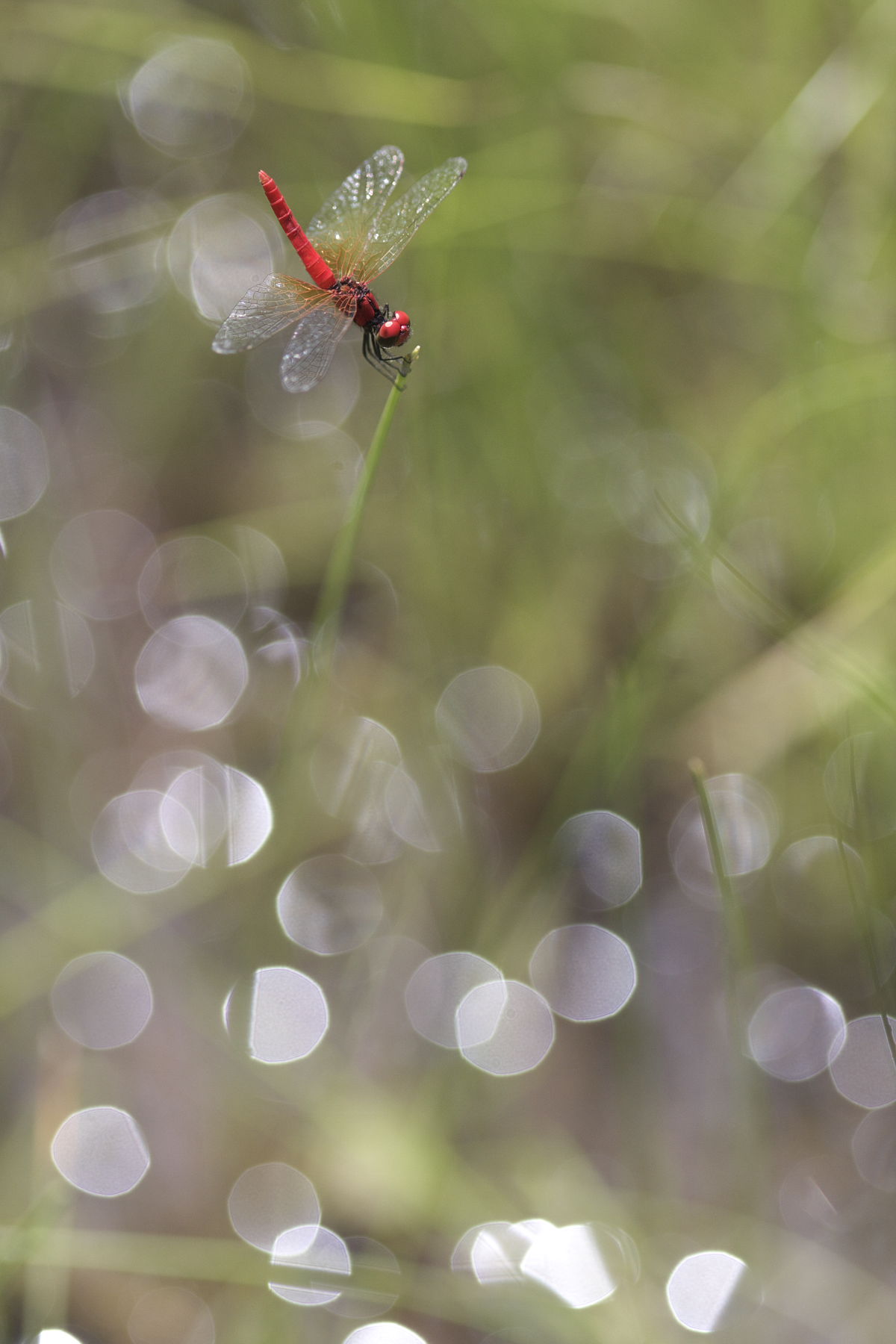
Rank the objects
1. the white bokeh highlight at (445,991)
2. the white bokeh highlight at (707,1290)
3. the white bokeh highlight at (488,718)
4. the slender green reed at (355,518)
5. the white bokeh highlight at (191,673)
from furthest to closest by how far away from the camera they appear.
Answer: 1. the white bokeh highlight at (191,673)
2. the white bokeh highlight at (488,718)
3. the white bokeh highlight at (445,991)
4. the white bokeh highlight at (707,1290)
5. the slender green reed at (355,518)

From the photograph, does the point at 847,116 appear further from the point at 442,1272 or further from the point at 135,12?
the point at 442,1272

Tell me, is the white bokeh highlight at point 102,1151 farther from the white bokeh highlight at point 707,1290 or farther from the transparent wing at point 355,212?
the transparent wing at point 355,212

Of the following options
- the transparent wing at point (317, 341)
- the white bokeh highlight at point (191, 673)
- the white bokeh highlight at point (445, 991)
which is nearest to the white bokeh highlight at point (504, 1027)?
the white bokeh highlight at point (445, 991)

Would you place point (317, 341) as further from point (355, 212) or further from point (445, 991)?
point (445, 991)

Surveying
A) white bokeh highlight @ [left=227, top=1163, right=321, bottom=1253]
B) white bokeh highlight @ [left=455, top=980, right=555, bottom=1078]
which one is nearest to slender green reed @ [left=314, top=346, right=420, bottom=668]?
white bokeh highlight @ [left=455, top=980, right=555, bottom=1078]

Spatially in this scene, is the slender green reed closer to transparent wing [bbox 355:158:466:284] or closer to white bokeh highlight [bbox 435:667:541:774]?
transparent wing [bbox 355:158:466:284]

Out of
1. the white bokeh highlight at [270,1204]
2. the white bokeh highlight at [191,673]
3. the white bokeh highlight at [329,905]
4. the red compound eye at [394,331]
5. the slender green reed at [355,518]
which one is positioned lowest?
the white bokeh highlight at [270,1204]

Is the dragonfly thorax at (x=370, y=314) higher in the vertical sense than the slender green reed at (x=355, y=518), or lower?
higher
